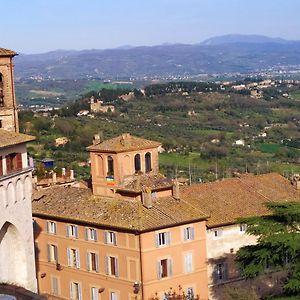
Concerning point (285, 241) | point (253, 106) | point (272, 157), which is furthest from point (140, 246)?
point (253, 106)

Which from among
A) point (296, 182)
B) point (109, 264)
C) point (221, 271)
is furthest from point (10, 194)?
point (296, 182)

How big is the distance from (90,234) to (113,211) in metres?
1.61

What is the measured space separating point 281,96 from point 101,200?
345 feet

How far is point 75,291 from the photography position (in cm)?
3750

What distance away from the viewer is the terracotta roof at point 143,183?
3625 centimetres

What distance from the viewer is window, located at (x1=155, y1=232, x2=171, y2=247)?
114ft

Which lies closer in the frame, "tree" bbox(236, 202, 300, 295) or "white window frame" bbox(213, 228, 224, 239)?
A: "tree" bbox(236, 202, 300, 295)

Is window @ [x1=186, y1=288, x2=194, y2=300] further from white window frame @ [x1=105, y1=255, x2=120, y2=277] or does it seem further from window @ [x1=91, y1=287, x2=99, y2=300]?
window @ [x1=91, y1=287, x2=99, y2=300]

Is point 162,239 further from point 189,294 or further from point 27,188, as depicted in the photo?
point 27,188

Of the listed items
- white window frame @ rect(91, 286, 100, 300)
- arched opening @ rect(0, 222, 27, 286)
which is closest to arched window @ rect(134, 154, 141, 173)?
white window frame @ rect(91, 286, 100, 300)

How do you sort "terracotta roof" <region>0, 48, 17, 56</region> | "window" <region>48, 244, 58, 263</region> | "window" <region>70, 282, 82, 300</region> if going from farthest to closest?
"window" <region>48, 244, 58, 263</region>, "window" <region>70, 282, 82, 300</region>, "terracotta roof" <region>0, 48, 17, 56</region>

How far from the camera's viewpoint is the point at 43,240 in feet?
128

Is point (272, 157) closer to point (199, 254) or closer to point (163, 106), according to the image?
point (163, 106)

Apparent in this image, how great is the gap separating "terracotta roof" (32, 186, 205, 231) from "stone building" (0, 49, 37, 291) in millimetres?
6962
